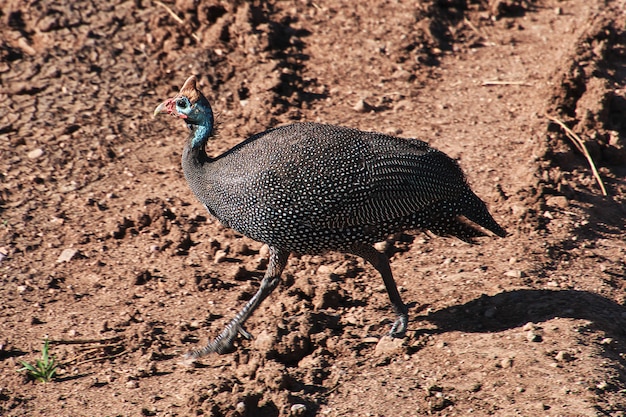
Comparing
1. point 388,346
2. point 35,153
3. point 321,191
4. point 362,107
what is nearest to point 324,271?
point 388,346

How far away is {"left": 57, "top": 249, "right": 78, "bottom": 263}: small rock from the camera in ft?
19.1

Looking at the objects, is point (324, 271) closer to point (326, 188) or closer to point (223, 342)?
point (223, 342)

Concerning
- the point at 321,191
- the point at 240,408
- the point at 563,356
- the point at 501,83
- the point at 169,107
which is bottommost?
the point at 240,408

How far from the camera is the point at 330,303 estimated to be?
5426 millimetres

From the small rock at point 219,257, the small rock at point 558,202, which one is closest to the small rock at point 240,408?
the small rock at point 219,257

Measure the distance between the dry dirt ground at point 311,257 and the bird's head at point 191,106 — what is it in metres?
1.17

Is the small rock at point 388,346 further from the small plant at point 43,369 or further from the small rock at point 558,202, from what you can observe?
the small rock at point 558,202

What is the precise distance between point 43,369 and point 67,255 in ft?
4.35

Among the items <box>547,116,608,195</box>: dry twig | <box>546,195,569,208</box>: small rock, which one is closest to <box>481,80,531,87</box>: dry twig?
<box>547,116,608,195</box>: dry twig

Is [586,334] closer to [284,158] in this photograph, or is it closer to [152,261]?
[284,158]

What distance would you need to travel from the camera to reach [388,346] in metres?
4.91

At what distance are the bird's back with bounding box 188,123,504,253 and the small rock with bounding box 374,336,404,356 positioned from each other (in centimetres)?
61

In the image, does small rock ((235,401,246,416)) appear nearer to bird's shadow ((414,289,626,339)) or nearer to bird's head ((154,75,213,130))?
bird's shadow ((414,289,626,339))

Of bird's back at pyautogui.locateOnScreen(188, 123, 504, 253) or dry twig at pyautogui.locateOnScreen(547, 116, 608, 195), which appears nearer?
bird's back at pyautogui.locateOnScreen(188, 123, 504, 253)
